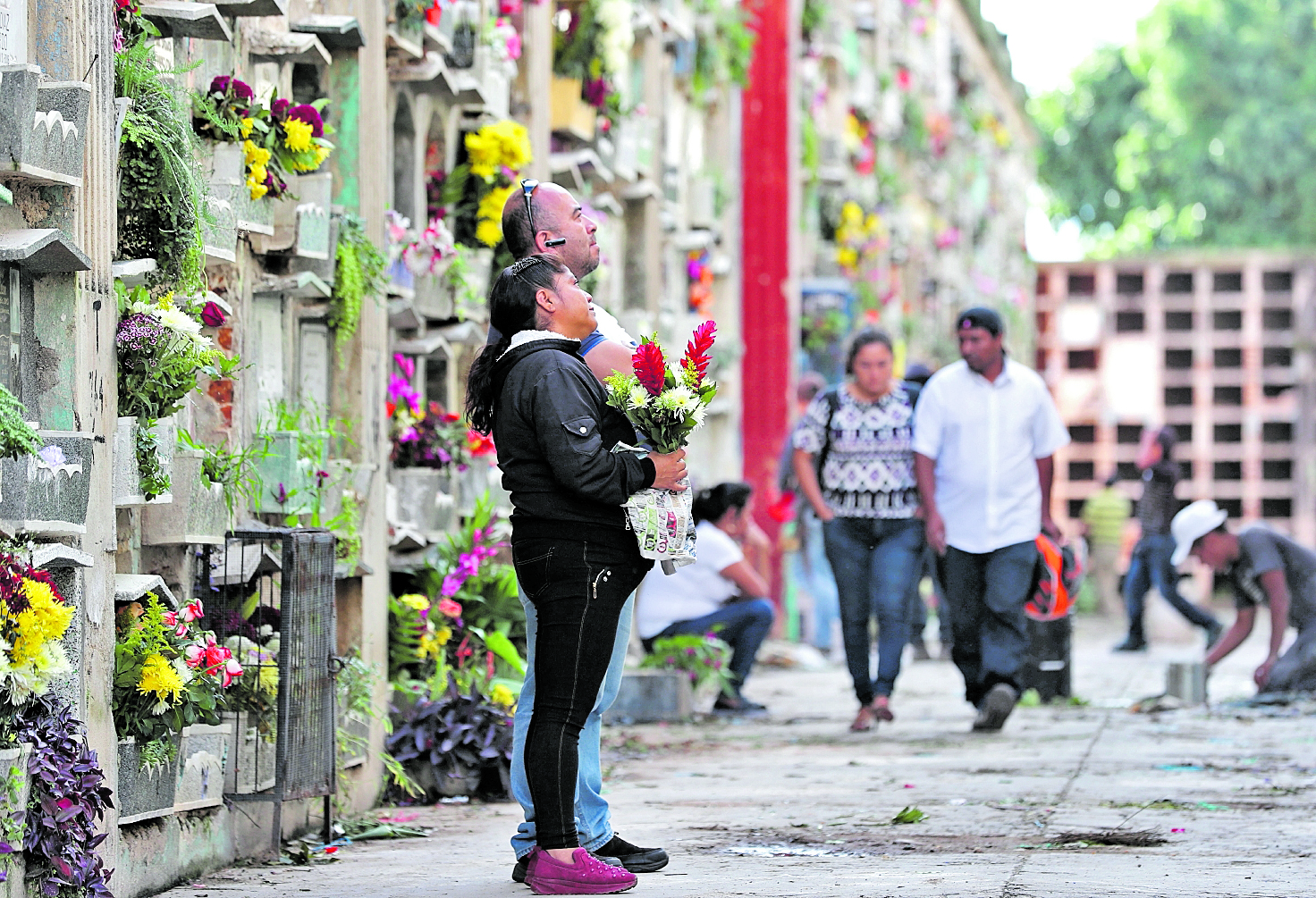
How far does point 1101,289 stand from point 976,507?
19.0 metres

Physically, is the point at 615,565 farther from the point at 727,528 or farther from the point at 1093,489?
the point at 1093,489

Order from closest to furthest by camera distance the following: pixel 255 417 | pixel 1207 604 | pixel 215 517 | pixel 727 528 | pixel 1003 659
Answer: pixel 215 517
pixel 255 417
pixel 1003 659
pixel 727 528
pixel 1207 604

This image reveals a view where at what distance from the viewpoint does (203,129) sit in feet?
20.3

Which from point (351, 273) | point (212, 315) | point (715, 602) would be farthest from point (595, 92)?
point (212, 315)

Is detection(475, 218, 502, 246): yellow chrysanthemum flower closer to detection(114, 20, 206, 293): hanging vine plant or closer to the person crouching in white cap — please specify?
detection(114, 20, 206, 293): hanging vine plant

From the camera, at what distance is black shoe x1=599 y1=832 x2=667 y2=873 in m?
5.61

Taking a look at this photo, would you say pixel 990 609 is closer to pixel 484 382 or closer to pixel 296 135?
pixel 296 135

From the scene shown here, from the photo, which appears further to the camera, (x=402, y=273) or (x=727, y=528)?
(x=727, y=528)

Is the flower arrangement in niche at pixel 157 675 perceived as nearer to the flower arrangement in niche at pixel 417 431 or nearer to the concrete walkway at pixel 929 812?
the concrete walkway at pixel 929 812

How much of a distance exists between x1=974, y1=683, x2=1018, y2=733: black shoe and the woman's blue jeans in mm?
458

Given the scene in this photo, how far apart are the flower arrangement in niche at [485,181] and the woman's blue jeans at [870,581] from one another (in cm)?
205

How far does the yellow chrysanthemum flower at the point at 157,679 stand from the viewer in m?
5.34

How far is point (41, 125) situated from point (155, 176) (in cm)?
71

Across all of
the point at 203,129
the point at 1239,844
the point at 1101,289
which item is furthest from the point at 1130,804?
the point at 1101,289
